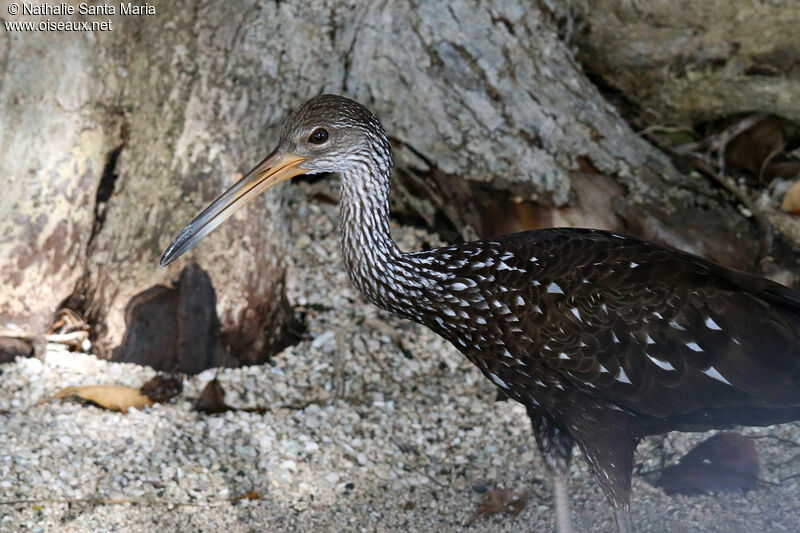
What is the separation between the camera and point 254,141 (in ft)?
15.1

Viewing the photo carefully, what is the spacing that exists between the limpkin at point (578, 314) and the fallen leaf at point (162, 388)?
3.47 feet

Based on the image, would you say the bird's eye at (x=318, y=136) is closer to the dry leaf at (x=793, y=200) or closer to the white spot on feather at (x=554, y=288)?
the white spot on feather at (x=554, y=288)

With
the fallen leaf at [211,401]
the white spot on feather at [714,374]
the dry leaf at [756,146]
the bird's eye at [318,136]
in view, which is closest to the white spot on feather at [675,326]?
the white spot on feather at [714,374]

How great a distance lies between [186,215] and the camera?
14.7ft

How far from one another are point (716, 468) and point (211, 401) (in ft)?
7.23

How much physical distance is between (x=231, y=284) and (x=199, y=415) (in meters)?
0.64

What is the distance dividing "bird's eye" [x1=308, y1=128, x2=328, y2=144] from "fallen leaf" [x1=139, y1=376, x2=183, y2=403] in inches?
58.0

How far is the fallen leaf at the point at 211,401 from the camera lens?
4.31 metres

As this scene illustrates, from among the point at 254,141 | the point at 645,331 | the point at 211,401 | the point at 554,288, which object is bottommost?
the point at 211,401

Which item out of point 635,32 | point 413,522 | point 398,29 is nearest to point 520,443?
point 413,522

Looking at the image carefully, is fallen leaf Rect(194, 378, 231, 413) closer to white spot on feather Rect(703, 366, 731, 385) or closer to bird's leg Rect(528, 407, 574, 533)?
bird's leg Rect(528, 407, 574, 533)

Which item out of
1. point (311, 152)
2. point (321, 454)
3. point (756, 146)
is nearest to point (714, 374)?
point (311, 152)

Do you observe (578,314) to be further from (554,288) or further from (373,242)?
(373,242)

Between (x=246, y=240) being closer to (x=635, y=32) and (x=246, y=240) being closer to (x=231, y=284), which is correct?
(x=231, y=284)
